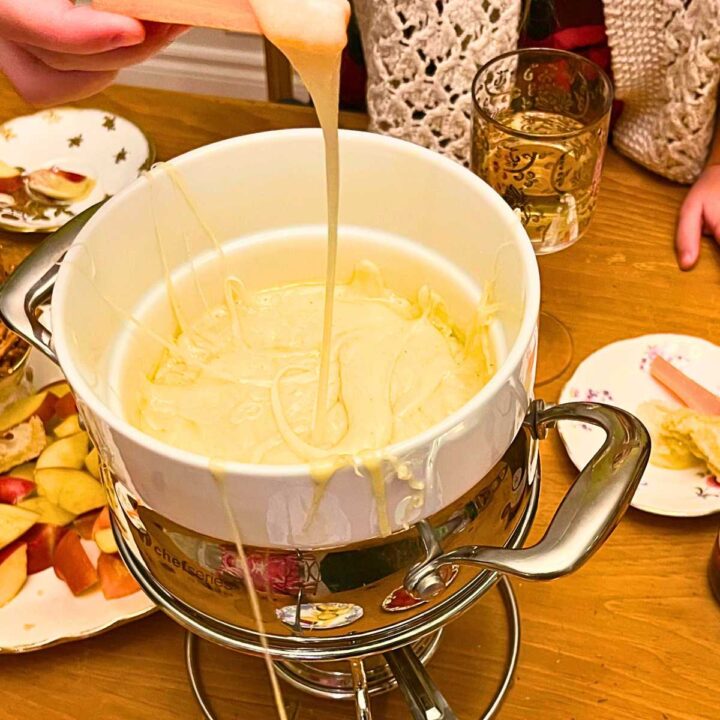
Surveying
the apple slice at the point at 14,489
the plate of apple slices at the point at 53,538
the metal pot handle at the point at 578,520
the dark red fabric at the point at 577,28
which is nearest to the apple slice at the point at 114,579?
the plate of apple slices at the point at 53,538

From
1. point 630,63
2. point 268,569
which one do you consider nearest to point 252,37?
point 630,63

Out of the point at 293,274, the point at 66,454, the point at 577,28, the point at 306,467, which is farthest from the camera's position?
the point at 577,28

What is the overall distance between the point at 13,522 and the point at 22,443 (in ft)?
0.28

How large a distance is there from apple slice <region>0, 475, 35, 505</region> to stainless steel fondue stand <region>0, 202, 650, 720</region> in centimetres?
22

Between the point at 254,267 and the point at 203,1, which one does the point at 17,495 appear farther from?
the point at 203,1

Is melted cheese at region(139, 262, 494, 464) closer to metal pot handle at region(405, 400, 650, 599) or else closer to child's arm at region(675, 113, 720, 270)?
metal pot handle at region(405, 400, 650, 599)

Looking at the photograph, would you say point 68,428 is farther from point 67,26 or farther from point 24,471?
point 67,26

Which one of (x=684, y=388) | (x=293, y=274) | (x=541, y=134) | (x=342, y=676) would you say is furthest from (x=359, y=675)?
(x=541, y=134)

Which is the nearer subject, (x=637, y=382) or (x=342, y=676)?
(x=342, y=676)

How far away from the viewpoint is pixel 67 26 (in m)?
0.49

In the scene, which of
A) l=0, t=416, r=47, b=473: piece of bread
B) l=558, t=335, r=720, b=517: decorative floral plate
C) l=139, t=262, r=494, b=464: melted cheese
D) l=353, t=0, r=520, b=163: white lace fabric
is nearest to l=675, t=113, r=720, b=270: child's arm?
l=558, t=335, r=720, b=517: decorative floral plate

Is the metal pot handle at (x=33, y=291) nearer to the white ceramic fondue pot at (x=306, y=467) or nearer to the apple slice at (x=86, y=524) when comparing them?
the white ceramic fondue pot at (x=306, y=467)

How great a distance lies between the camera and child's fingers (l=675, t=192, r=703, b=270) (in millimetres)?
899

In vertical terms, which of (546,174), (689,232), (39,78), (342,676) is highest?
(39,78)
